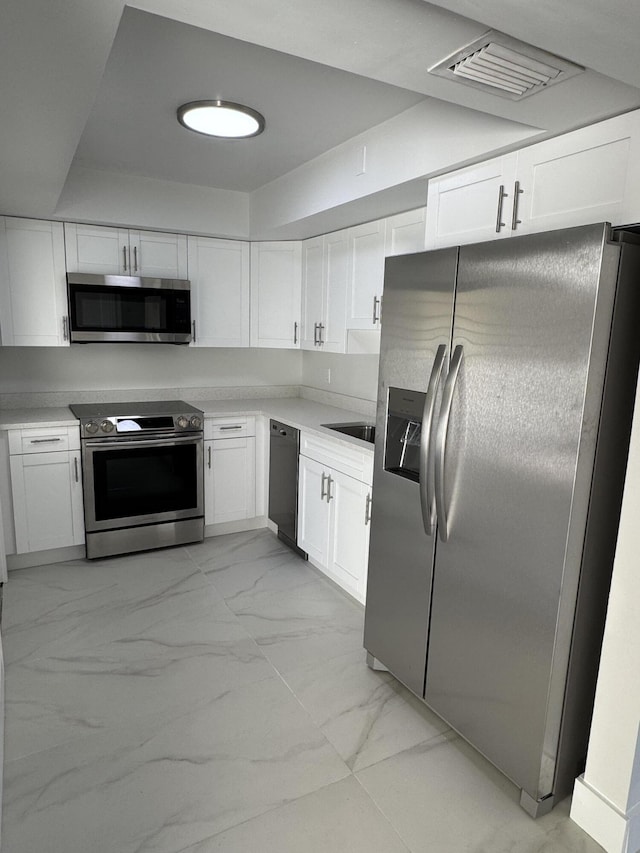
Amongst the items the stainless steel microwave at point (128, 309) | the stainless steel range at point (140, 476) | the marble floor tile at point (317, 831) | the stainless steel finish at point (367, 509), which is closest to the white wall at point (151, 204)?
the stainless steel microwave at point (128, 309)

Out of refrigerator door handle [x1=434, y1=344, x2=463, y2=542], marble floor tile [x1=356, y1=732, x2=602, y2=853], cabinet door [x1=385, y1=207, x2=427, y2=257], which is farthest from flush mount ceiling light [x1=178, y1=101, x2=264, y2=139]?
marble floor tile [x1=356, y1=732, x2=602, y2=853]

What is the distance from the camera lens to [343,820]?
179 centimetres

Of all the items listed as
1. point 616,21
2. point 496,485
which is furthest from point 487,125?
point 496,485

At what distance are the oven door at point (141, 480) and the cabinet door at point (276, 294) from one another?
1023 millimetres

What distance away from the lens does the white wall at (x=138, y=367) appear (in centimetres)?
388

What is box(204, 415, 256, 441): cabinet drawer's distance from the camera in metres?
3.92

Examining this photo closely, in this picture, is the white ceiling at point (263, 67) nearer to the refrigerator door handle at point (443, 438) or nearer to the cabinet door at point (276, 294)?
the refrigerator door handle at point (443, 438)

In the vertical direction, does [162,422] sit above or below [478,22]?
below

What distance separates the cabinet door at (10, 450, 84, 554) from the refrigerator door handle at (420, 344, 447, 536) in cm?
239

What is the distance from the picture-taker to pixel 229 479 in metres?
4.07

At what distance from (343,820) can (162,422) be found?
8.39 ft

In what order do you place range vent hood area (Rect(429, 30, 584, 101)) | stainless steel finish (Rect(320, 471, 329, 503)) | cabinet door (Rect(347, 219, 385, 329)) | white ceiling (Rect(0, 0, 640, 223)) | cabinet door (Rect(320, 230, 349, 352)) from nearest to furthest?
white ceiling (Rect(0, 0, 640, 223)), range vent hood area (Rect(429, 30, 584, 101)), cabinet door (Rect(347, 219, 385, 329)), stainless steel finish (Rect(320, 471, 329, 503)), cabinet door (Rect(320, 230, 349, 352))

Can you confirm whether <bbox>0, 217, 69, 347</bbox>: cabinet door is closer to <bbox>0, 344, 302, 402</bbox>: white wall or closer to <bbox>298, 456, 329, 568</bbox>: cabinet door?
<bbox>0, 344, 302, 402</bbox>: white wall

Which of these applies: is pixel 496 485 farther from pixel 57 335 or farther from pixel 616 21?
pixel 57 335
